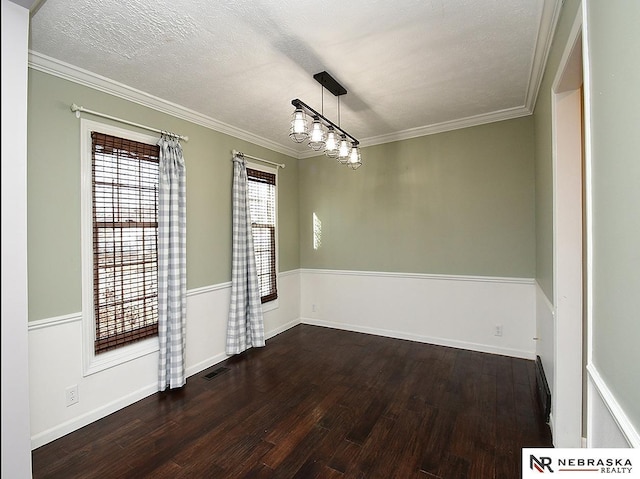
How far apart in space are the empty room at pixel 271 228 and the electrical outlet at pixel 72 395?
0.04ft

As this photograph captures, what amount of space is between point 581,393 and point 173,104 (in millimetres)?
3967

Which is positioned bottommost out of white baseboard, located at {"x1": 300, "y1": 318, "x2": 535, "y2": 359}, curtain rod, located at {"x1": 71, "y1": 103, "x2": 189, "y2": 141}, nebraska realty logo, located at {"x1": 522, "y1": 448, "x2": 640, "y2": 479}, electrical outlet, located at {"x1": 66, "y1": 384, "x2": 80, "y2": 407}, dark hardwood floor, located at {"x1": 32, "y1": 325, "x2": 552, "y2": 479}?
dark hardwood floor, located at {"x1": 32, "y1": 325, "x2": 552, "y2": 479}

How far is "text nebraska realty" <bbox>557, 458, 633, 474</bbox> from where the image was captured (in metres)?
0.78

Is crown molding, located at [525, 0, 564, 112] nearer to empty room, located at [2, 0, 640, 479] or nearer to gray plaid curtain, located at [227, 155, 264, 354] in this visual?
empty room, located at [2, 0, 640, 479]

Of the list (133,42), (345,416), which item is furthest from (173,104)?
(345,416)

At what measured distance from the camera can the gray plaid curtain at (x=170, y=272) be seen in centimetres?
276

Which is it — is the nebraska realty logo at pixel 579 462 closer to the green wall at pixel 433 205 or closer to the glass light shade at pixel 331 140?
the glass light shade at pixel 331 140

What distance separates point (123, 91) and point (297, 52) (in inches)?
63.0

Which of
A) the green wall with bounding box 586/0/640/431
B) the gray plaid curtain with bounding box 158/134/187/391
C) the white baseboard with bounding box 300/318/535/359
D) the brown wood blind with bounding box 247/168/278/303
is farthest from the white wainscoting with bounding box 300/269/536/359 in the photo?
the green wall with bounding box 586/0/640/431

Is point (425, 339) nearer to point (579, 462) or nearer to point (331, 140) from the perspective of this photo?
point (331, 140)

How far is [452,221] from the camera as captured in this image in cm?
365

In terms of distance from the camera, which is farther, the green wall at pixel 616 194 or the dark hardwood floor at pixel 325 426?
the dark hardwood floor at pixel 325 426

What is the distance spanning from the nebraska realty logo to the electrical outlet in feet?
9.37

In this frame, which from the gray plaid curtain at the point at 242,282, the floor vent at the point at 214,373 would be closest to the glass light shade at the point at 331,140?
the gray plaid curtain at the point at 242,282
